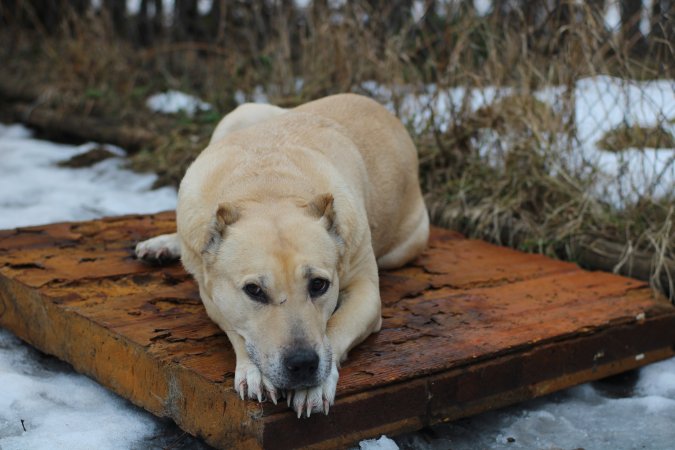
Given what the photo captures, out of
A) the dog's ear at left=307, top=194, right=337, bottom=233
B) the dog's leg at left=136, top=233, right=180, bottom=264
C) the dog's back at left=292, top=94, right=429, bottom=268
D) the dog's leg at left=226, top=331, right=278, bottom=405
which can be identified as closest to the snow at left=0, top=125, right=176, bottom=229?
the dog's leg at left=136, top=233, right=180, bottom=264

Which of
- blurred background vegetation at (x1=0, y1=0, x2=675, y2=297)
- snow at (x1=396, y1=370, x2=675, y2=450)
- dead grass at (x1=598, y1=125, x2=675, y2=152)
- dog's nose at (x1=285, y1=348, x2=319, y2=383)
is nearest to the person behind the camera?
dog's nose at (x1=285, y1=348, x2=319, y2=383)

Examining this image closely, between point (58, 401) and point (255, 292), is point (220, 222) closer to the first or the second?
point (255, 292)

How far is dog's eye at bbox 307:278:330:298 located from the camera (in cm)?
307

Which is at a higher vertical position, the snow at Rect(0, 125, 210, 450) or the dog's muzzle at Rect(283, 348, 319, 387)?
the dog's muzzle at Rect(283, 348, 319, 387)

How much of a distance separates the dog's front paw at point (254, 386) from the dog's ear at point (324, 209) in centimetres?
61

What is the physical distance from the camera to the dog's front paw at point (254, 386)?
2.95 metres

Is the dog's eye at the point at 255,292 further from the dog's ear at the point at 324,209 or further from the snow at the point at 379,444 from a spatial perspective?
the snow at the point at 379,444

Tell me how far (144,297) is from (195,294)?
0.23 metres

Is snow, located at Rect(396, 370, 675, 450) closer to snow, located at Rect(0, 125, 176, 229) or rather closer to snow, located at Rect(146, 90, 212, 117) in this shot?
snow, located at Rect(0, 125, 176, 229)

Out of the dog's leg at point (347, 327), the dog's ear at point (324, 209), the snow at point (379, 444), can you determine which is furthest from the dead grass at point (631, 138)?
the snow at point (379, 444)

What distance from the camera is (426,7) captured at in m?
6.48

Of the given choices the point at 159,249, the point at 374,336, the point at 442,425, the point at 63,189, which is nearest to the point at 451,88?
the point at 159,249

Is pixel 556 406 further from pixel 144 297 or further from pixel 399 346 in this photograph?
pixel 144 297

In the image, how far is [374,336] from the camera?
366cm
